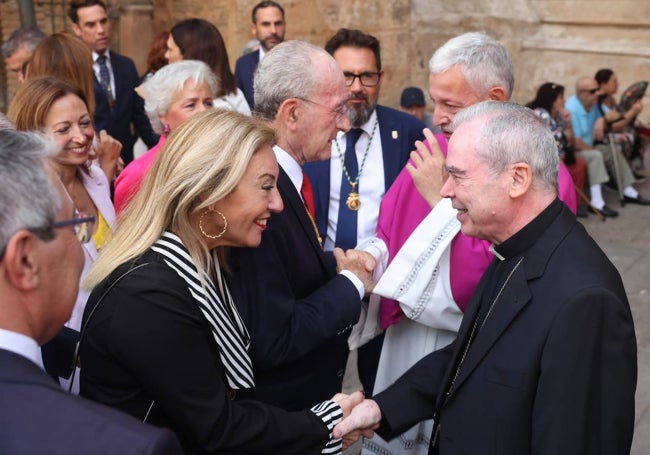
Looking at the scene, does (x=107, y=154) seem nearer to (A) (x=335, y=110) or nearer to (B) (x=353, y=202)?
(B) (x=353, y=202)

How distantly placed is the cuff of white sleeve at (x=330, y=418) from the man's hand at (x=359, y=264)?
534mm

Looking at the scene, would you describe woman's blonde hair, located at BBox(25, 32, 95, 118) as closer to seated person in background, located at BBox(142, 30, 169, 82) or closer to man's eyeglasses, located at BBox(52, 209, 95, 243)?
seated person in background, located at BBox(142, 30, 169, 82)

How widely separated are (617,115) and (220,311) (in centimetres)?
794

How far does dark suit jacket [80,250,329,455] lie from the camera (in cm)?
217

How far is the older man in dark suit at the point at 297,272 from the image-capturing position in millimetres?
2631

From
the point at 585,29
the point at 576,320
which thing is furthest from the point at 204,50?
the point at 585,29

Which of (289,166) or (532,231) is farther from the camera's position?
(289,166)

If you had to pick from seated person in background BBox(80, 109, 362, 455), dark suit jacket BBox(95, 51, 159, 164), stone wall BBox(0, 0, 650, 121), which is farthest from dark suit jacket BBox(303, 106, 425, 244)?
stone wall BBox(0, 0, 650, 121)

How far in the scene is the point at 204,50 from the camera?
5.66 metres

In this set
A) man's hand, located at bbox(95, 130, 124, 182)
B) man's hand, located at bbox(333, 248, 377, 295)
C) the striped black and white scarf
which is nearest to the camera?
the striped black and white scarf

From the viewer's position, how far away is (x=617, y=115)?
30.9ft

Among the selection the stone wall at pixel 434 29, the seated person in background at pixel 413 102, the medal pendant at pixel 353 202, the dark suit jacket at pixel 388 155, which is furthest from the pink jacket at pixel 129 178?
the stone wall at pixel 434 29

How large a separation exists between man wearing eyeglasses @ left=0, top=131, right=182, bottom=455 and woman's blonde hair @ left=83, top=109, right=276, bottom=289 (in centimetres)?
64

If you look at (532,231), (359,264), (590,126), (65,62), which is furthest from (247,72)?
(532,231)
